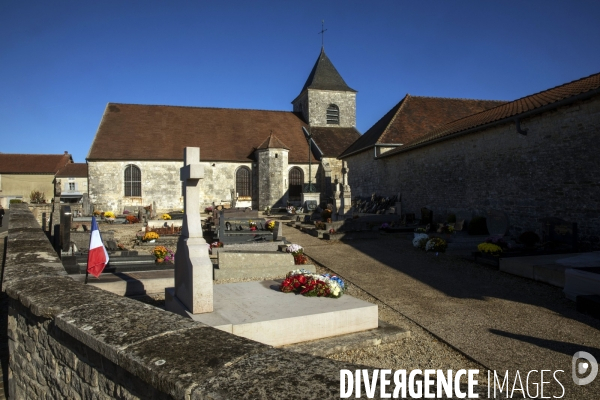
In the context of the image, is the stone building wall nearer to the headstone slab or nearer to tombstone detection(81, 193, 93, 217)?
tombstone detection(81, 193, 93, 217)

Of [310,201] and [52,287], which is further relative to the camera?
[310,201]

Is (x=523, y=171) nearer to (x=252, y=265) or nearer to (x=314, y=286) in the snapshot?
(x=252, y=265)

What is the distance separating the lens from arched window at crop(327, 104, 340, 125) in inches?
1381

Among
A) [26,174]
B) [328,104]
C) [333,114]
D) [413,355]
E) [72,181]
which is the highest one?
[328,104]

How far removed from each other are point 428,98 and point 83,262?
21.4 metres

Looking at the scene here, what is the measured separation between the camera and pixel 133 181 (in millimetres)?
27188

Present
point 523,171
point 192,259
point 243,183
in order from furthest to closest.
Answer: point 243,183
point 523,171
point 192,259

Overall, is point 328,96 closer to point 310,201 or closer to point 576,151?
point 310,201

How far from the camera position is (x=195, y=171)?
4.93 metres

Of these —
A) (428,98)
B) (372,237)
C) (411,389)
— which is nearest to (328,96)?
(428,98)

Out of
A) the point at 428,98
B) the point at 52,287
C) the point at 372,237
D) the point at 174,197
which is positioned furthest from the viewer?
the point at 174,197

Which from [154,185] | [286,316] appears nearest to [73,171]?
[154,185]

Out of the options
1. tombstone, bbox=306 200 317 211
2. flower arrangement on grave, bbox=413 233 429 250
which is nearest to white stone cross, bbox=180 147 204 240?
flower arrangement on grave, bbox=413 233 429 250

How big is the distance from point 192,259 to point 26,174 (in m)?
43.3
